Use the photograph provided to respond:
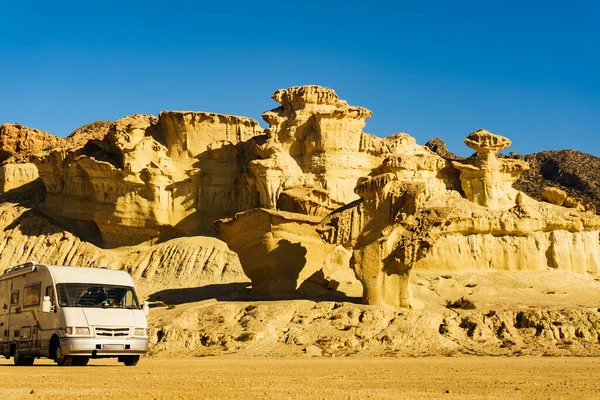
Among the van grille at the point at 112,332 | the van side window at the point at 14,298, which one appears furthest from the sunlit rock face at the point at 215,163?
the van grille at the point at 112,332

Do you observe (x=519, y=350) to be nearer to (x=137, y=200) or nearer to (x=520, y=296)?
(x=520, y=296)

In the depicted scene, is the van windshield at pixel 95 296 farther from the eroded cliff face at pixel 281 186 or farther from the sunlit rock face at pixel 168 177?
the sunlit rock face at pixel 168 177

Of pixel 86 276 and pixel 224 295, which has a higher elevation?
pixel 224 295

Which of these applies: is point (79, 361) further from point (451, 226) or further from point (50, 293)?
point (451, 226)

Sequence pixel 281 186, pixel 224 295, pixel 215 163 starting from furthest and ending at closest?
→ pixel 215 163, pixel 281 186, pixel 224 295

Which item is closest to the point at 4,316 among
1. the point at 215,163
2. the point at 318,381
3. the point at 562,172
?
the point at 318,381

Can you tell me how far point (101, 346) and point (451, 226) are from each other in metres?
27.2

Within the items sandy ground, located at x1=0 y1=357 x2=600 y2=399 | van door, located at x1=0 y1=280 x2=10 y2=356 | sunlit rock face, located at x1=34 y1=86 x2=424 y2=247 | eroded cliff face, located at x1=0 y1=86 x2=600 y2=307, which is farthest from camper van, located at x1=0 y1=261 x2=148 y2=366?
sunlit rock face, located at x1=34 y1=86 x2=424 y2=247

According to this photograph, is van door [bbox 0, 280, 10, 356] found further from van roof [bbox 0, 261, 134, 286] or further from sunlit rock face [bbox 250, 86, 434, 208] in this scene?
sunlit rock face [bbox 250, 86, 434, 208]

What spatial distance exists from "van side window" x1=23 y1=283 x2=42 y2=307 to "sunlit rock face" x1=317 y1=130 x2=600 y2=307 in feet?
45.5

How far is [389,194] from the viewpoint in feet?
116

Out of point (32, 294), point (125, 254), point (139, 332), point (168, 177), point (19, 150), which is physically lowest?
point (139, 332)

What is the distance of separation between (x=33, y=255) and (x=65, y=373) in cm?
3664

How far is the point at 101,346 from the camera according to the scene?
855 inches
